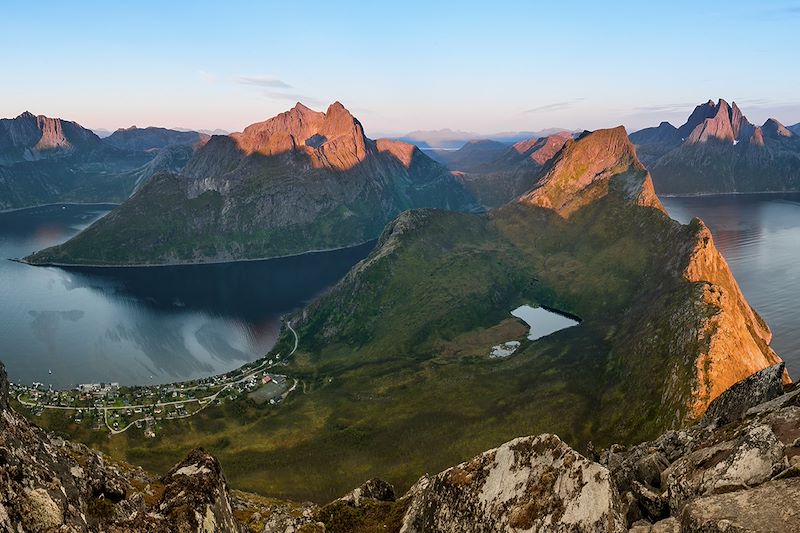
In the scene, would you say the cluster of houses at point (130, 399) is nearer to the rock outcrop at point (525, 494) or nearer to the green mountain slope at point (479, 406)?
the green mountain slope at point (479, 406)

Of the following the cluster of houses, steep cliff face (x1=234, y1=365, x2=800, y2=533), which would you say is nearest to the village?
the cluster of houses

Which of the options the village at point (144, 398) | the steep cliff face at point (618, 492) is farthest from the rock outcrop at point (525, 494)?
the village at point (144, 398)

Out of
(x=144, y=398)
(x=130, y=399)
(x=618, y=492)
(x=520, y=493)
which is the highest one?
(x=618, y=492)

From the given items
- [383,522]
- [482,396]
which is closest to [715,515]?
[383,522]

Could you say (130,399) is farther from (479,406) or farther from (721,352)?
(721,352)

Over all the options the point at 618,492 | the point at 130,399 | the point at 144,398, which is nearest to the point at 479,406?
the point at 144,398

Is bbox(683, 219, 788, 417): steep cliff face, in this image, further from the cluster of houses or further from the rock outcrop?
the cluster of houses

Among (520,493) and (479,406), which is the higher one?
(520,493)

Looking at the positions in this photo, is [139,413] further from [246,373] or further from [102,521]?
[102,521]
